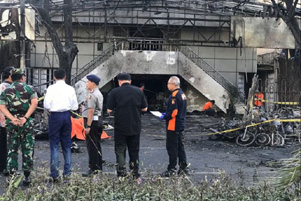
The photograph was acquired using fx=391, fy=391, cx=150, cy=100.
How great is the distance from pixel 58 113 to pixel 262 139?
24.5 ft

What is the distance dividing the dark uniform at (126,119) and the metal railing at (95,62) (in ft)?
52.7

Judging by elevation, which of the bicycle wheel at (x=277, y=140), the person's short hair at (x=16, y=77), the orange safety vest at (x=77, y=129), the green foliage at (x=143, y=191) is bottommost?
the bicycle wheel at (x=277, y=140)

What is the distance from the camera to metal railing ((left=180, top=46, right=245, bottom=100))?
23378mm

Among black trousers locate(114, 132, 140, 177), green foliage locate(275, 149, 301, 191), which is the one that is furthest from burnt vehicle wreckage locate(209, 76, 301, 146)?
green foliage locate(275, 149, 301, 191)

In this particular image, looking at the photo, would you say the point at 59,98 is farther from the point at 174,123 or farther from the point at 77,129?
the point at 77,129

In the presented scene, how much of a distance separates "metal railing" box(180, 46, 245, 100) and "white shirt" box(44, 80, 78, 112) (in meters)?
17.1

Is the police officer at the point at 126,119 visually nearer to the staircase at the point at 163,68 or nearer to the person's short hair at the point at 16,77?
the person's short hair at the point at 16,77

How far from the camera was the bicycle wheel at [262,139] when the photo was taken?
11.9 metres

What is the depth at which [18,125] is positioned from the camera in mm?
6277

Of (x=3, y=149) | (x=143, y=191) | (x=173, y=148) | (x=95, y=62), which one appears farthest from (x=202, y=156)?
(x=95, y=62)

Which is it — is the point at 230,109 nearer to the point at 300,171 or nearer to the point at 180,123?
the point at 180,123

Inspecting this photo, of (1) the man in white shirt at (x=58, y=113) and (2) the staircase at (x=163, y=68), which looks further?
(2) the staircase at (x=163, y=68)

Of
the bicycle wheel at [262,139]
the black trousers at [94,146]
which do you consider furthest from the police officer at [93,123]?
the bicycle wheel at [262,139]

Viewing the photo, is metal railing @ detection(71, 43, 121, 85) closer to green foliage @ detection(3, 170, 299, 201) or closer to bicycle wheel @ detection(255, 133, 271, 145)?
bicycle wheel @ detection(255, 133, 271, 145)
